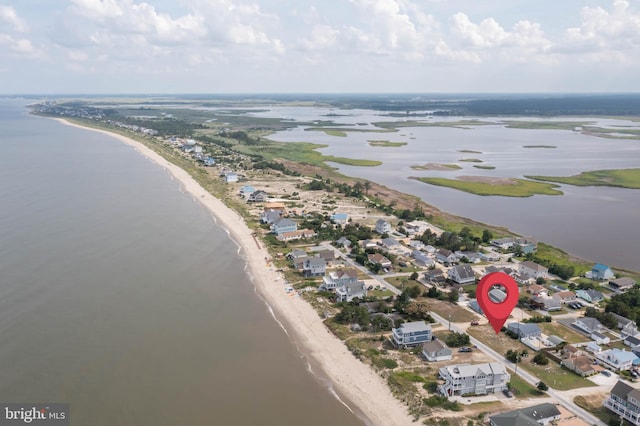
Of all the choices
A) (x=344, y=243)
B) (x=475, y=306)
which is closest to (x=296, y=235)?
(x=344, y=243)

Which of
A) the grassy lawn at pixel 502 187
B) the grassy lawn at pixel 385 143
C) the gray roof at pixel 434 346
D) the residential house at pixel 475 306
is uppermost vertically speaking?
the grassy lawn at pixel 385 143

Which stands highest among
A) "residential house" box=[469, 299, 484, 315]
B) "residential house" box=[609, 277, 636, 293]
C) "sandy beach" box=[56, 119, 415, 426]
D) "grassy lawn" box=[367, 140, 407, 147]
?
"grassy lawn" box=[367, 140, 407, 147]

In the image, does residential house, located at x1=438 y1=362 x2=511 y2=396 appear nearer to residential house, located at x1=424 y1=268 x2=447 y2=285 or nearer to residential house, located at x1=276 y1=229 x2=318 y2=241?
residential house, located at x1=424 y1=268 x2=447 y2=285

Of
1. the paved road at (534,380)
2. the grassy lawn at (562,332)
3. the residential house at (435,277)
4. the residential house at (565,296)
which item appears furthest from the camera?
the residential house at (435,277)

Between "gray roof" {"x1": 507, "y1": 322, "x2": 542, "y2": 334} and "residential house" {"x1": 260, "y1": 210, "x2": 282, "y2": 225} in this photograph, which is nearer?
"gray roof" {"x1": 507, "y1": 322, "x2": 542, "y2": 334}

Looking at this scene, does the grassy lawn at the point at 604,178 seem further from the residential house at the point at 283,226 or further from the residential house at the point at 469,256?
the residential house at the point at 283,226

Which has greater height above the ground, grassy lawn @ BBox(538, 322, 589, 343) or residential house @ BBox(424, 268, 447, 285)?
residential house @ BBox(424, 268, 447, 285)

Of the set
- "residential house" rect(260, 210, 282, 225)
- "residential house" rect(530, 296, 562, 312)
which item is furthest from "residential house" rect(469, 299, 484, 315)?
"residential house" rect(260, 210, 282, 225)

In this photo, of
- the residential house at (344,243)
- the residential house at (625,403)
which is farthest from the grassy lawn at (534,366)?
the residential house at (344,243)
